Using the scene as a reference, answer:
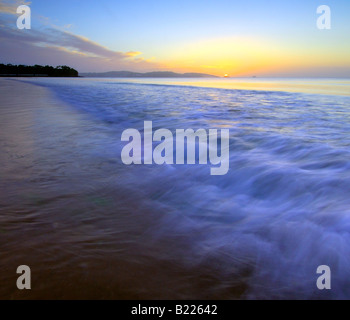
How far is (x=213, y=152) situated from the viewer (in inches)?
196

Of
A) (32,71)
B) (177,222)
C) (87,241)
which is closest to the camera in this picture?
(87,241)

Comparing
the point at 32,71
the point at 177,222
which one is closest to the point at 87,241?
the point at 177,222

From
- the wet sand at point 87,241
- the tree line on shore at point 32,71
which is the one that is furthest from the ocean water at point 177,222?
the tree line on shore at point 32,71

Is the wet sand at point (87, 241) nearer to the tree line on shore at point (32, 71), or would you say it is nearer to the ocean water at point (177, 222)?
the ocean water at point (177, 222)

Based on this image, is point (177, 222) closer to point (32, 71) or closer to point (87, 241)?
point (87, 241)

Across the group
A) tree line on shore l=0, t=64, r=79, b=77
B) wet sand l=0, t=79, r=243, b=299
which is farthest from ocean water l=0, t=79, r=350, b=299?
tree line on shore l=0, t=64, r=79, b=77

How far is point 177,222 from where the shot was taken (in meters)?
2.48

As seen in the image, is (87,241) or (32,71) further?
(32,71)

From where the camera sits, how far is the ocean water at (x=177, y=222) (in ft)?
5.55

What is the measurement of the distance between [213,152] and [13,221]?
349 centimetres

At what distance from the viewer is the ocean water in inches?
66.6

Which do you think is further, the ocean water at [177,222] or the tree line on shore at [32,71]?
the tree line on shore at [32,71]

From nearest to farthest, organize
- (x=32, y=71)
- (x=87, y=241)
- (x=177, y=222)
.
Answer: (x=87, y=241), (x=177, y=222), (x=32, y=71)
